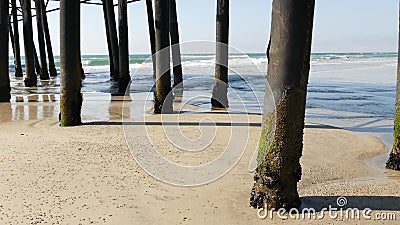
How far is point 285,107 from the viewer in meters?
3.09

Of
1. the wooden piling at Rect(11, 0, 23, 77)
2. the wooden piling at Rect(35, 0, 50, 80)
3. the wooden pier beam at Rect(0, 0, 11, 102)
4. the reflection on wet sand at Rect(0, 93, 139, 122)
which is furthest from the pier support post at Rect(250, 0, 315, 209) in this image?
the wooden piling at Rect(11, 0, 23, 77)

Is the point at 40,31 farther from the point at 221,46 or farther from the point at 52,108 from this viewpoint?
the point at 221,46

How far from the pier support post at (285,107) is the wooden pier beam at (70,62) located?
422cm

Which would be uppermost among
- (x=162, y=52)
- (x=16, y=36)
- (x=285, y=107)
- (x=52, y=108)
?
(x=16, y=36)

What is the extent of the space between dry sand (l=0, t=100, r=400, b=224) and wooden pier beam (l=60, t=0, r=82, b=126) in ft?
2.60

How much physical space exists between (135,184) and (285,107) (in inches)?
58.3

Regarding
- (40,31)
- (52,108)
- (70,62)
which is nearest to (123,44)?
(52,108)

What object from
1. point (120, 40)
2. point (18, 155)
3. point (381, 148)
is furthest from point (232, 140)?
point (120, 40)

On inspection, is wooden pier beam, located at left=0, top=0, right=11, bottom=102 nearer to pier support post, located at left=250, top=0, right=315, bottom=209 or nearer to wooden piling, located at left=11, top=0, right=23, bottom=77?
pier support post, located at left=250, top=0, right=315, bottom=209

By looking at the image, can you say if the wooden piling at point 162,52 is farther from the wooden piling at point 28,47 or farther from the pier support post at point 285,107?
the wooden piling at point 28,47

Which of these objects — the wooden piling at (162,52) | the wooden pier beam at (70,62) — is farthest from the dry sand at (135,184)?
the wooden piling at (162,52)

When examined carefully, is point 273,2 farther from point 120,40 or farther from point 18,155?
point 120,40

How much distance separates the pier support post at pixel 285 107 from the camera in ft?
9.93

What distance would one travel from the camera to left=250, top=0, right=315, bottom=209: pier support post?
303 cm
